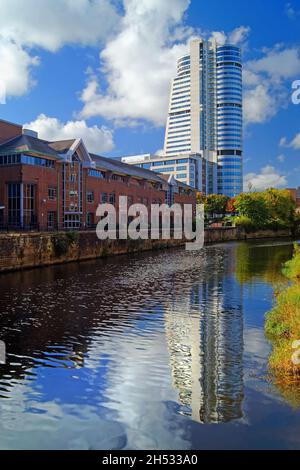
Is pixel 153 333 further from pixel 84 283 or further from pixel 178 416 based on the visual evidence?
pixel 84 283

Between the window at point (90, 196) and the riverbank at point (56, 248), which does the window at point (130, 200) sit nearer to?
the window at point (90, 196)

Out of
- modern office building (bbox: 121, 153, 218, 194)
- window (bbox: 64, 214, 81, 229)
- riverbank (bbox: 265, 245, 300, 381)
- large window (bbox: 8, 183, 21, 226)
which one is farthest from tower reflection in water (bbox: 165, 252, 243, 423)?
modern office building (bbox: 121, 153, 218, 194)

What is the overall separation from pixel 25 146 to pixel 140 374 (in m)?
48.0

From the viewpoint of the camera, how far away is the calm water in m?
9.41

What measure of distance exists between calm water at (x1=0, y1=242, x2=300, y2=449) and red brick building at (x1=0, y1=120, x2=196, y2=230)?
30.0m

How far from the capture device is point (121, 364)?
1380cm

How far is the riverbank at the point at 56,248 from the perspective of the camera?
37531mm

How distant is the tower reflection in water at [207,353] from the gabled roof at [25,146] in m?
37.2

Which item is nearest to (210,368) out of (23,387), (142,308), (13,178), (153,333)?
(153,333)

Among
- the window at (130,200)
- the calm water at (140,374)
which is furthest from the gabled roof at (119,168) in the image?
the calm water at (140,374)

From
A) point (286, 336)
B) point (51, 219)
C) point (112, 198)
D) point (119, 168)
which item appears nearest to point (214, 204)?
point (119, 168)

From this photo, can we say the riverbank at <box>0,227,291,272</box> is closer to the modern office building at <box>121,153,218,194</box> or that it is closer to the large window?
the large window

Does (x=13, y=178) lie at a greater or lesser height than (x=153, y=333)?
greater
